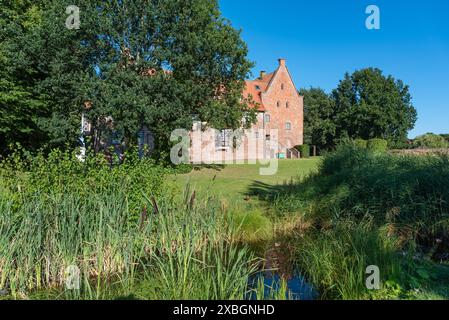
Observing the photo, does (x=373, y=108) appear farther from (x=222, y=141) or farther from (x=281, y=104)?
(x=222, y=141)

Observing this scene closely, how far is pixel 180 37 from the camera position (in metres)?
17.6

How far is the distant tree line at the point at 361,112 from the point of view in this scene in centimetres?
4656

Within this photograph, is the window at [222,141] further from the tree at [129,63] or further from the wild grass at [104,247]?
the wild grass at [104,247]

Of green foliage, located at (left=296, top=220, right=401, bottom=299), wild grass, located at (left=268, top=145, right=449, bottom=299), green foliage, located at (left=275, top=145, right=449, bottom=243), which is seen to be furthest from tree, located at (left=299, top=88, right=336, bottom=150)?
green foliage, located at (left=296, top=220, right=401, bottom=299)

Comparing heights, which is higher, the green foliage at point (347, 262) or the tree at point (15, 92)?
the tree at point (15, 92)

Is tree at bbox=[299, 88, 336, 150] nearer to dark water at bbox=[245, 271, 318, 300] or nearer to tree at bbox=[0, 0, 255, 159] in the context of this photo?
tree at bbox=[0, 0, 255, 159]

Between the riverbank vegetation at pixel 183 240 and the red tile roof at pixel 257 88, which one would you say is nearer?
the riverbank vegetation at pixel 183 240

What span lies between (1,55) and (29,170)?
53.6 ft

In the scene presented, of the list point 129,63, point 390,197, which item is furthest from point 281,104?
point 390,197

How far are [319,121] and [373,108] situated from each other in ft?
26.5

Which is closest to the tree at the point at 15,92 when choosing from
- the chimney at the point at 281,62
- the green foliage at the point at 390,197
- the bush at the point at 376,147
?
the green foliage at the point at 390,197

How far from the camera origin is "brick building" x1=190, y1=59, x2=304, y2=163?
3234cm

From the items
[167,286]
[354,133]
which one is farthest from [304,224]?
[354,133]

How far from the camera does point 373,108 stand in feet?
151
